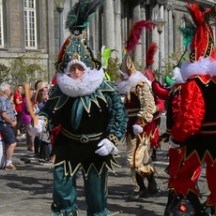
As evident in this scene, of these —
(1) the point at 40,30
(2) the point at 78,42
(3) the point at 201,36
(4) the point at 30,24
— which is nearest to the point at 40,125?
(2) the point at 78,42

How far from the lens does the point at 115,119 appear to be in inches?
236

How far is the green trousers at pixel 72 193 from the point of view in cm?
588

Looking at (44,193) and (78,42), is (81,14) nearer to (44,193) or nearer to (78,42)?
(78,42)

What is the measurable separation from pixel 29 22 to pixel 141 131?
25.6 metres

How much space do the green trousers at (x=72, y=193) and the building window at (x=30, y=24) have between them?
27.3 m

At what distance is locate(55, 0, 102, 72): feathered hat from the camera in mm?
6078

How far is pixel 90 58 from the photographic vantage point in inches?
242

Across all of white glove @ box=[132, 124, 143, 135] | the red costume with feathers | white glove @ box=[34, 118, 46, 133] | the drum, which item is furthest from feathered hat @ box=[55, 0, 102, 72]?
the drum

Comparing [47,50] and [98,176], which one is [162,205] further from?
[47,50]

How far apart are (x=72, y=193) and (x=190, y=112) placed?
1.41m

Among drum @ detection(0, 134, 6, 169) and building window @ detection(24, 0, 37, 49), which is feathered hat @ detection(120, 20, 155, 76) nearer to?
drum @ detection(0, 134, 6, 169)

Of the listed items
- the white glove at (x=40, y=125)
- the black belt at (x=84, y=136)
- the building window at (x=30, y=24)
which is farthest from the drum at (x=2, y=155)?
the building window at (x=30, y=24)

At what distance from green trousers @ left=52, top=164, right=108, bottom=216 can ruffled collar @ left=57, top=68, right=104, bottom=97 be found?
748 mm

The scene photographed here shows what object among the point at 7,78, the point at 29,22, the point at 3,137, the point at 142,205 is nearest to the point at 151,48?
the point at 142,205
